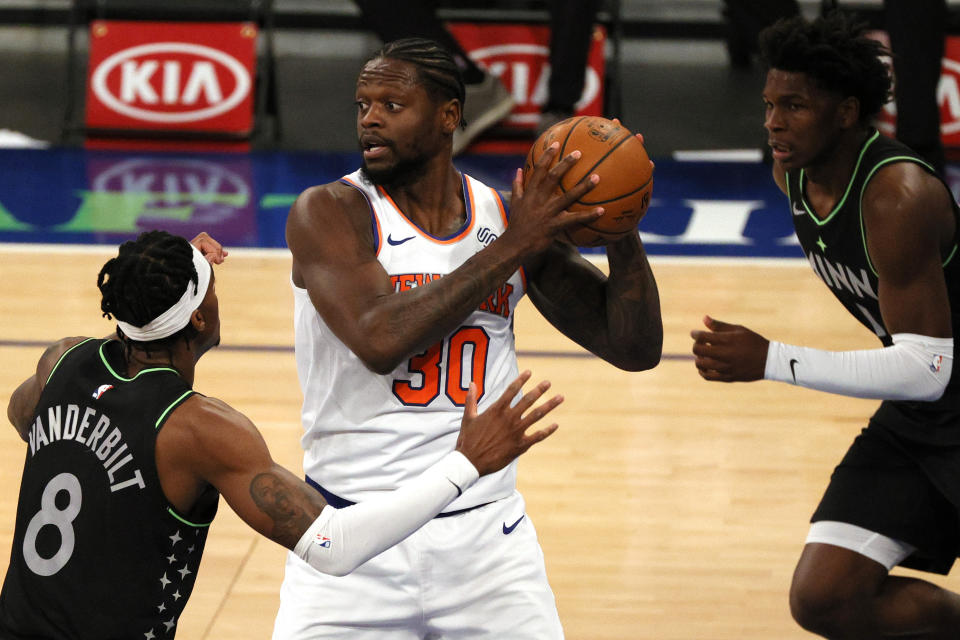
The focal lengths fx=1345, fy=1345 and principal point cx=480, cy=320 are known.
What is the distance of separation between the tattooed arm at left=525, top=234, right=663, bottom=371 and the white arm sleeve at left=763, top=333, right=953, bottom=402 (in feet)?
1.12

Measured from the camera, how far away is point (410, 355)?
Result: 2953mm

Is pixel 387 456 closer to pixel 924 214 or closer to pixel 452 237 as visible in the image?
pixel 452 237

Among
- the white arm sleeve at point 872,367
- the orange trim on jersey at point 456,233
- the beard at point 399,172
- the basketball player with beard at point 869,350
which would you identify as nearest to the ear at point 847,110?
the basketball player with beard at point 869,350

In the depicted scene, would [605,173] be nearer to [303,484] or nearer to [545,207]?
[545,207]

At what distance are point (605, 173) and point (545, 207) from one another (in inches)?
7.9

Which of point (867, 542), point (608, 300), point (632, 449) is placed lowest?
point (632, 449)

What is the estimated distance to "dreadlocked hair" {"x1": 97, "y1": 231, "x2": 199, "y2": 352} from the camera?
9.04 feet

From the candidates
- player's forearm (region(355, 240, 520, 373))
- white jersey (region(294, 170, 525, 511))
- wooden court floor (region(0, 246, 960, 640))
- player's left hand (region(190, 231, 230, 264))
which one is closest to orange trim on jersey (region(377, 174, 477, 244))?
white jersey (region(294, 170, 525, 511))

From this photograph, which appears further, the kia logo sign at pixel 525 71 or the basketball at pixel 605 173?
the kia logo sign at pixel 525 71

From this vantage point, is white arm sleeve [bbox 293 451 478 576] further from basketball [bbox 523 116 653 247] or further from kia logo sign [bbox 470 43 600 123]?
kia logo sign [bbox 470 43 600 123]

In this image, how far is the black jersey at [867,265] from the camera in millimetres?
3545

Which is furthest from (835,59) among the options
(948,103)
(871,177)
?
(948,103)

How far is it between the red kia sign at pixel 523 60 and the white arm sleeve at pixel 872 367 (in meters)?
6.94

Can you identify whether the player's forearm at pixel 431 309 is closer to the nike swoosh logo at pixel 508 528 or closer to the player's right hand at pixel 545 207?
the player's right hand at pixel 545 207
